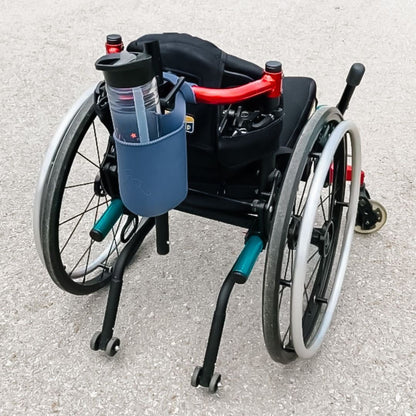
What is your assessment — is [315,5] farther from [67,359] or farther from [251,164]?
[67,359]

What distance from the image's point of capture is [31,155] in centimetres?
234

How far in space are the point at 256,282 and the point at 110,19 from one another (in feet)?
7.39

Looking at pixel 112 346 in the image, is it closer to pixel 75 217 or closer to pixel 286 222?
pixel 75 217

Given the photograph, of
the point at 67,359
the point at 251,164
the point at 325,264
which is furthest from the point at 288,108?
the point at 67,359

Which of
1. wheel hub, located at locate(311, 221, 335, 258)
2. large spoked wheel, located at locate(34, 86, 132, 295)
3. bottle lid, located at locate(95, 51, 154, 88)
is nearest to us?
bottle lid, located at locate(95, 51, 154, 88)

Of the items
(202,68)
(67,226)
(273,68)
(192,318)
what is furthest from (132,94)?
(67,226)

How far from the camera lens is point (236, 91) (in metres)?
1.11

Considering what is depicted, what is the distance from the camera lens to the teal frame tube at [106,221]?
1395mm

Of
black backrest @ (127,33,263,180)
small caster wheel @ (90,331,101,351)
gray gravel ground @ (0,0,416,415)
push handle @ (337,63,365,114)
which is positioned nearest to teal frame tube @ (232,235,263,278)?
black backrest @ (127,33,263,180)

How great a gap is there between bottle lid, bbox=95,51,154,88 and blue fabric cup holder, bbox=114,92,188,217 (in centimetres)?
10

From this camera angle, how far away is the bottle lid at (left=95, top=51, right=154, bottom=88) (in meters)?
0.97

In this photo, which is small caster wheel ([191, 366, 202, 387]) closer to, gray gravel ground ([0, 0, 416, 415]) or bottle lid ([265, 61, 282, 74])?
gray gravel ground ([0, 0, 416, 415])

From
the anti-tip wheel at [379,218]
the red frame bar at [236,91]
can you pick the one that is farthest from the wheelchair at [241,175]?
the anti-tip wheel at [379,218]

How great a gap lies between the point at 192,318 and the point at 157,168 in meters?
0.72
